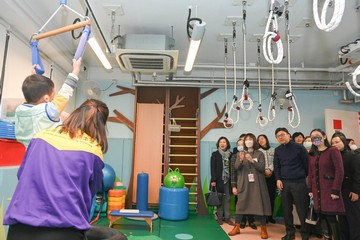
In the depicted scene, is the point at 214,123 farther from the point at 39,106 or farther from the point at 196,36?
the point at 39,106

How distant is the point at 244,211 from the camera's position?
4031 mm

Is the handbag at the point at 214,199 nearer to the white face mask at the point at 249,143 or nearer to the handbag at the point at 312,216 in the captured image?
the white face mask at the point at 249,143

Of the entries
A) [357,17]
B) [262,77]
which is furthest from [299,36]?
[262,77]

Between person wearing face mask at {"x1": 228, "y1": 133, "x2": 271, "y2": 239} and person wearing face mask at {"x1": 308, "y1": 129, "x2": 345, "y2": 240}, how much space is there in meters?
0.75

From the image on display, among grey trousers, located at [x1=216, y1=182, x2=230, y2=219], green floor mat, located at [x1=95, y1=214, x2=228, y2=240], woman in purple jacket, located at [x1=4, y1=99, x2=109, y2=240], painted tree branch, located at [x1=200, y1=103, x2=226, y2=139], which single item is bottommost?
green floor mat, located at [x1=95, y1=214, x2=228, y2=240]

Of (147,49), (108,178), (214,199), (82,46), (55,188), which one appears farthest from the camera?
(108,178)

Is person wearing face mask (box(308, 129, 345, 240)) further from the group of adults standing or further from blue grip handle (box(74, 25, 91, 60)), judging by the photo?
blue grip handle (box(74, 25, 91, 60))

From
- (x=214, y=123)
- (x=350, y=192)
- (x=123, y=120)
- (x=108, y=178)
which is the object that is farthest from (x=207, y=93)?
(x=350, y=192)

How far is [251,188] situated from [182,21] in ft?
9.24

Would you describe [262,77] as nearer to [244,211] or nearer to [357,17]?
[357,17]

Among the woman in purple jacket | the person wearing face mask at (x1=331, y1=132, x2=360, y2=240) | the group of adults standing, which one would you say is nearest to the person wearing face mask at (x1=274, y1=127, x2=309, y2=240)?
the group of adults standing

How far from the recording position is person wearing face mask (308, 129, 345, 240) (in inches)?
126

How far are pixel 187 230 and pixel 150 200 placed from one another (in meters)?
1.40

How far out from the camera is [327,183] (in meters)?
3.29
